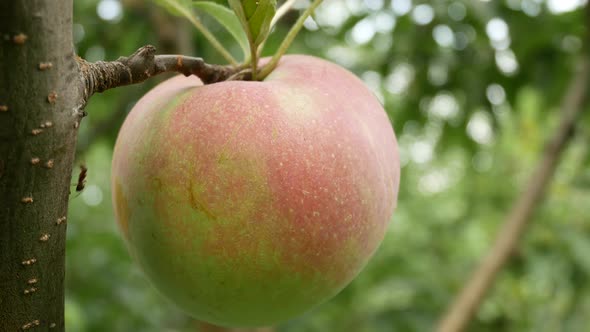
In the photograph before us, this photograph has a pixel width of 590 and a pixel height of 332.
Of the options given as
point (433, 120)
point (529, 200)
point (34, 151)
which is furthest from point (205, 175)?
point (433, 120)

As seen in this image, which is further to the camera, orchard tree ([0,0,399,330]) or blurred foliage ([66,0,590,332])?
blurred foliage ([66,0,590,332])

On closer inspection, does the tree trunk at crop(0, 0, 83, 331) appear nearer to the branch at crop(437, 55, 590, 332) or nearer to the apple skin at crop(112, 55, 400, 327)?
the apple skin at crop(112, 55, 400, 327)

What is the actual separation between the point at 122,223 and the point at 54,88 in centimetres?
21

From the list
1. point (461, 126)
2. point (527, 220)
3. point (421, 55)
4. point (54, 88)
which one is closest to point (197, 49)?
point (421, 55)

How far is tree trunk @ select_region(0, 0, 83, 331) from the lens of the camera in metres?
0.41

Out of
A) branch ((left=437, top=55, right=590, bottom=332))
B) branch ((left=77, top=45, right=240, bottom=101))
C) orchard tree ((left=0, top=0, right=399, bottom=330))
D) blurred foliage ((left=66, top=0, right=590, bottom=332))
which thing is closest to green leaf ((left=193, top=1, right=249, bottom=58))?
orchard tree ((left=0, top=0, right=399, bottom=330))

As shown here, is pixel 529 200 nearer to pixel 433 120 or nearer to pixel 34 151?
pixel 433 120

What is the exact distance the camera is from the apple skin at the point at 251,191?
0.54 meters

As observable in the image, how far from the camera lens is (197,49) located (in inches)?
76.8

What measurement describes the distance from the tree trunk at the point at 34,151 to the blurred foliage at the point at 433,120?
913 millimetres

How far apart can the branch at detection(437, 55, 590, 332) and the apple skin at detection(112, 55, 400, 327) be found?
3.46 ft

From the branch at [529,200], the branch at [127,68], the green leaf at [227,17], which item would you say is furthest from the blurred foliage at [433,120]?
the branch at [127,68]

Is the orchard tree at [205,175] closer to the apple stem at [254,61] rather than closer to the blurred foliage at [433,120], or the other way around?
the apple stem at [254,61]

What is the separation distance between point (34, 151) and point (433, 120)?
166 cm
